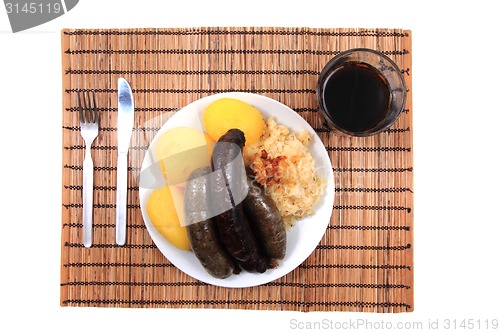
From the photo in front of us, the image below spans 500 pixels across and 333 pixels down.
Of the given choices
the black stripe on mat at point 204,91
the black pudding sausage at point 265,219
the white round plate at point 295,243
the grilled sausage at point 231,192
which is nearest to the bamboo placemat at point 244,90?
the black stripe on mat at point 204,91

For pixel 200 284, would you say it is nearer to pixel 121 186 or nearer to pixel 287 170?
pixel 121 186

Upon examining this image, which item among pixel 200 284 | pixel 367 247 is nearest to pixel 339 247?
pixel 367 247

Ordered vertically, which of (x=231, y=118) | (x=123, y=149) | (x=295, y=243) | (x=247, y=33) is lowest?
(x=295, y=243)

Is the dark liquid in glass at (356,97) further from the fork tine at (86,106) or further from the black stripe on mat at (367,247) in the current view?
A: the fork tine at (86,106)

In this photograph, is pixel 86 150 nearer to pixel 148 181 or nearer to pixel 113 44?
pixel 148 181

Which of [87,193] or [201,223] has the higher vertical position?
[87,193]

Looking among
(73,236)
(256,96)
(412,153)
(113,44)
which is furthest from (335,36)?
(73,236)
